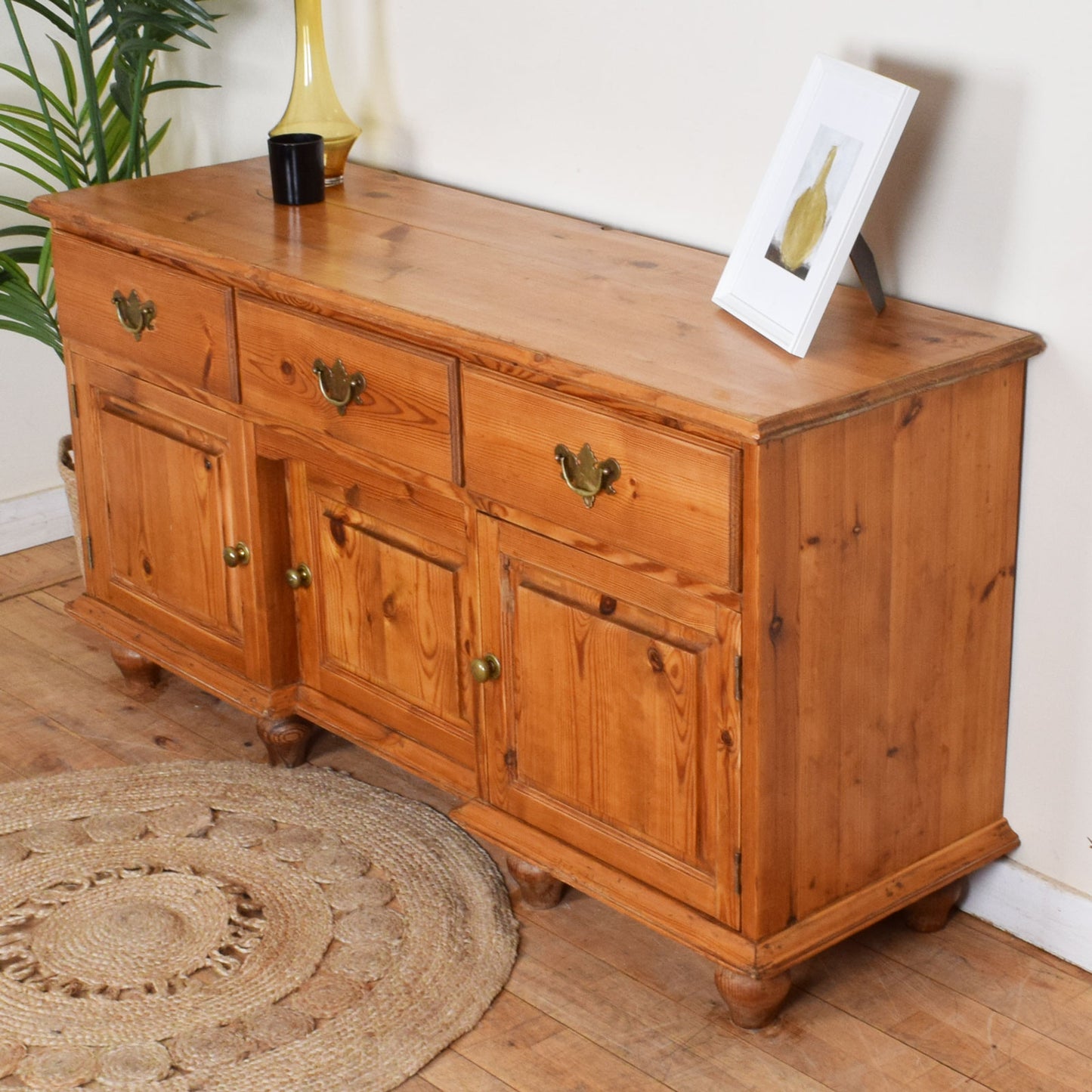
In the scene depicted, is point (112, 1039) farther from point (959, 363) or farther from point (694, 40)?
point (694, 40)

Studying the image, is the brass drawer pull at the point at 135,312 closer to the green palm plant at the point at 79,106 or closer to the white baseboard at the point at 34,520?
the green palm plant at the point at 79,106

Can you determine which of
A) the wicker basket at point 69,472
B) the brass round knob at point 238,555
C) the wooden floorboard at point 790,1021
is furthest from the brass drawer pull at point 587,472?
the wicker basket at point 69,472

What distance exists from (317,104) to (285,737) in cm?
100

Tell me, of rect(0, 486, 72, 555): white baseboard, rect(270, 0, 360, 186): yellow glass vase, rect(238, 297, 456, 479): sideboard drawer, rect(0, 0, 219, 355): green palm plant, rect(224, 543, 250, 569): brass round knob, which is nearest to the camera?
rect(238, 297, 456, 479): sideboard drawer

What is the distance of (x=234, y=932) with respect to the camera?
2.11 m

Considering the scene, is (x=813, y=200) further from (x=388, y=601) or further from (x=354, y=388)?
(x=388, y=601)

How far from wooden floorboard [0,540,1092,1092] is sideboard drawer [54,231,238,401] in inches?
32.6

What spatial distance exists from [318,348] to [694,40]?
0.65m

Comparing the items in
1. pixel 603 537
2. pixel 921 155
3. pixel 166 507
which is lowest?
pixel 166 507

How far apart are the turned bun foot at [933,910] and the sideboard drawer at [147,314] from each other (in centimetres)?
117

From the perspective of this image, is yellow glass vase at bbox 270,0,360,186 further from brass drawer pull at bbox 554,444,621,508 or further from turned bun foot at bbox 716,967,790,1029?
turned bun foot at bbox 716,967,790,1029

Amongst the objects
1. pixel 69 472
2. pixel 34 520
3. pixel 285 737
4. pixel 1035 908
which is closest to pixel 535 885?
pixel 285 737

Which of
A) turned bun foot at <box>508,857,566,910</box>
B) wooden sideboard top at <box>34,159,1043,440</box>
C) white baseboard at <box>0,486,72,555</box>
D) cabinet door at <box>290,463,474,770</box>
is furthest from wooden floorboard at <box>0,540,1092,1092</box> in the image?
white baseboard at <box>0,486,72,555</box>

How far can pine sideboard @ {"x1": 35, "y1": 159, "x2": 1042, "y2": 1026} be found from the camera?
171 centimetres
